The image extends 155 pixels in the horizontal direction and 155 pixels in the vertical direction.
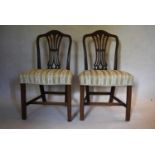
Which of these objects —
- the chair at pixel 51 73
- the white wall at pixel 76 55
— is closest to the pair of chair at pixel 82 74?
the chair at pixel 51 73

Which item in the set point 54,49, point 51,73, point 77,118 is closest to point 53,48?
point 54,49

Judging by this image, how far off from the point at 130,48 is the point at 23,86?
121 cm

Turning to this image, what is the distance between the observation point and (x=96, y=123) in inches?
69.8

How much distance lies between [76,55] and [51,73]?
62 cm

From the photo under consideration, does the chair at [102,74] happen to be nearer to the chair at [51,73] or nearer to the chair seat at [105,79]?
the chair seat at [105,79]

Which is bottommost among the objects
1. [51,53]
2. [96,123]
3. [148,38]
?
[96,123]

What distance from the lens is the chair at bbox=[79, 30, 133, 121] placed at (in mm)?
1740

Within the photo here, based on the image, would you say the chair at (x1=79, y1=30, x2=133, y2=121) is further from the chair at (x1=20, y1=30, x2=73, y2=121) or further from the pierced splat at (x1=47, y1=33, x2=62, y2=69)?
the pierced splat at (x1=47, y1=33, x2=62, y2=69)

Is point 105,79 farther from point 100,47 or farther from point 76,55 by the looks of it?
point 76,55

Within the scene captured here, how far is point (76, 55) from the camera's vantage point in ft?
7.59

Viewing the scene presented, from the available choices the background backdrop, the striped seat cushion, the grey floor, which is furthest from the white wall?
the striped seat cushion

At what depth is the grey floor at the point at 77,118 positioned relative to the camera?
1.71m
